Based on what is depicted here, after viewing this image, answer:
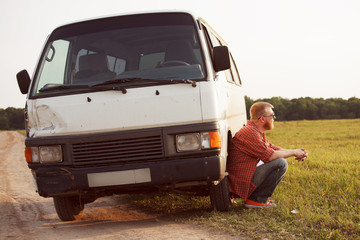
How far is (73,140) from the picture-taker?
13.9ft

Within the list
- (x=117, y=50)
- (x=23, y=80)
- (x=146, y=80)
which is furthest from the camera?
(x=23, y=80)

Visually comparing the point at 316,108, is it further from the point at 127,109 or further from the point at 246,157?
the point at 127,109

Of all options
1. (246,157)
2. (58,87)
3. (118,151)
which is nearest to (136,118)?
(118,151)

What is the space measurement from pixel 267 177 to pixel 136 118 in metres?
1.88

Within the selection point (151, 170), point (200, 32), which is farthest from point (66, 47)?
point (151, 170)

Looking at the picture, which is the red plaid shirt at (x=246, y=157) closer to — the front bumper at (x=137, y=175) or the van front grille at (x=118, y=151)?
the front bumper at (x=137, y=175)

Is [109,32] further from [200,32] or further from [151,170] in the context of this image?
[151,170]

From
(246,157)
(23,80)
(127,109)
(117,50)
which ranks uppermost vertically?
(117,50)

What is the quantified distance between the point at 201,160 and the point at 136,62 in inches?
55.6

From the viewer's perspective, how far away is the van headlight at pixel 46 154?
430 centimetres

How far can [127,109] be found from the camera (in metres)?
4.19

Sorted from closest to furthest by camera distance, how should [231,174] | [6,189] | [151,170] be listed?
[151,170] < [231,174] < [6,189]

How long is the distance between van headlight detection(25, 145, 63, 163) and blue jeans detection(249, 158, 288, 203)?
2.36 metres

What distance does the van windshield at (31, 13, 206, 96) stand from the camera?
4.52 m
